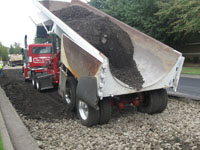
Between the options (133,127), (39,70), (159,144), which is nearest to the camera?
(159,144)

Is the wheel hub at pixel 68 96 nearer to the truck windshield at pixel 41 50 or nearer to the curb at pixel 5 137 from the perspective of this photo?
the curb at pixel 5 137

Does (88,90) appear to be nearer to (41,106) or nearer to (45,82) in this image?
(41,106)

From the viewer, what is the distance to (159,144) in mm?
3691

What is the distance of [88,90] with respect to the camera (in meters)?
4.14

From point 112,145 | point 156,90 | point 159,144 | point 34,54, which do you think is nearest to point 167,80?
point 156,90

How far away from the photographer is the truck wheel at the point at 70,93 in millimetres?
5387

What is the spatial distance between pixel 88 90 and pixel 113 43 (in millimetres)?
1934

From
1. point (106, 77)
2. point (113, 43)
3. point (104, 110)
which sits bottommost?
point (104, 110)

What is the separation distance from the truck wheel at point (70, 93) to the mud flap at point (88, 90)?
910 mm

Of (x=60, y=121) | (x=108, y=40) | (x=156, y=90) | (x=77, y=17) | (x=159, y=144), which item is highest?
(x=77, y=17)

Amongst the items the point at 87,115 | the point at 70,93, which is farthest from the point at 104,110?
the point at 70,93

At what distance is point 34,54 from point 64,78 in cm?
502

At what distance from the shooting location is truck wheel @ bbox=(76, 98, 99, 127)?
4.54 metres

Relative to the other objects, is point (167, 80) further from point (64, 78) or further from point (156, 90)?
point (64, 78)
